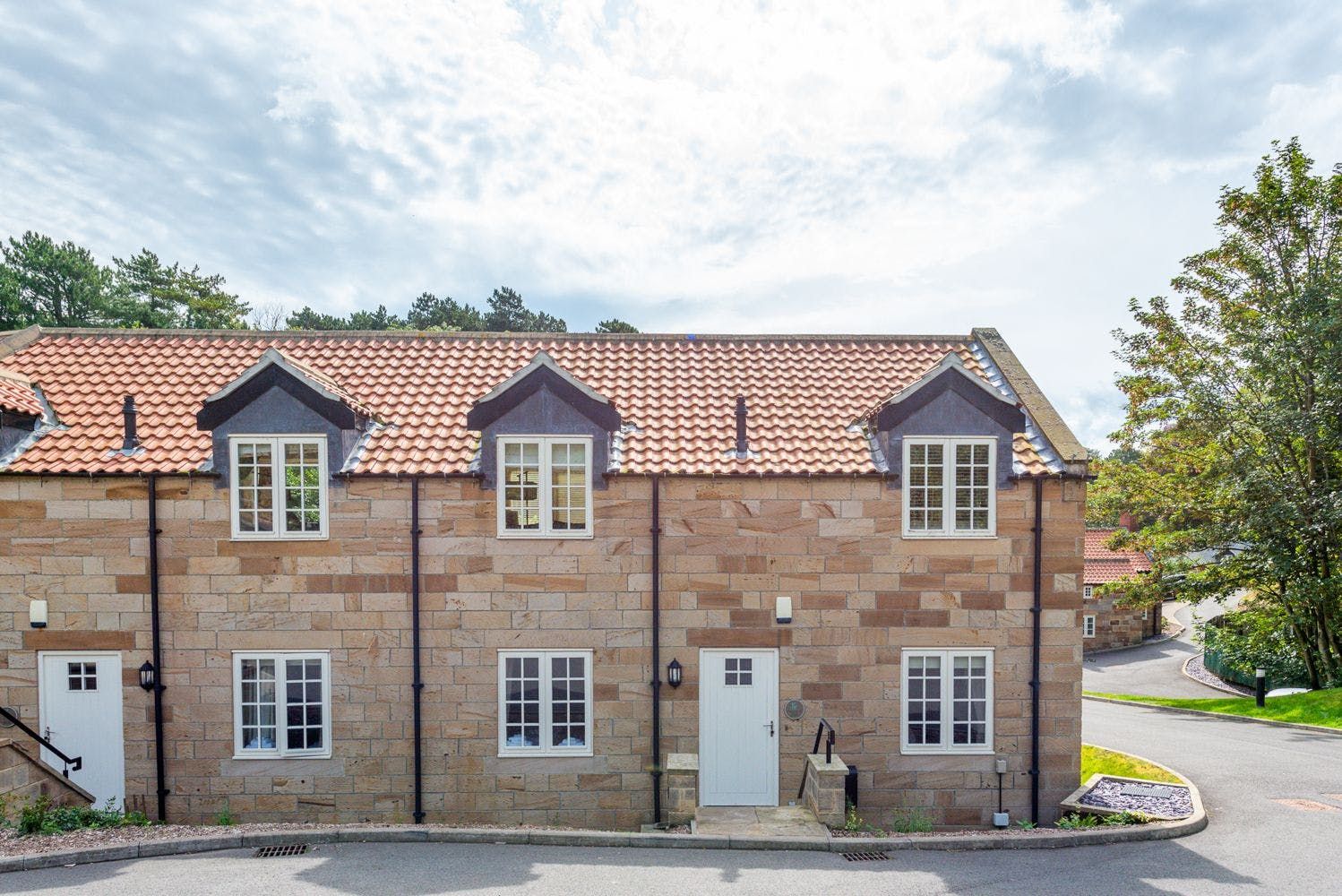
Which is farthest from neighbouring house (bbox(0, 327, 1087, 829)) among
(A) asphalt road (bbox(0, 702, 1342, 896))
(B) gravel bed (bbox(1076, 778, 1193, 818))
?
(A) asphalt road (bbox(0, 702, 1342, 896))

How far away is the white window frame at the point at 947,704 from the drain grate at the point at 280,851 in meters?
9.21

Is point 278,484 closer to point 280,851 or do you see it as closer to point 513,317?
point 280,851

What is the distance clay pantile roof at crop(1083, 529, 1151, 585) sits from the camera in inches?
1634

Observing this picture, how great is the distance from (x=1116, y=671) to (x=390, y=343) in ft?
122

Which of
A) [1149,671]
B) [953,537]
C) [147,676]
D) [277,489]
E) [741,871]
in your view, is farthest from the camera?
[1149,671]

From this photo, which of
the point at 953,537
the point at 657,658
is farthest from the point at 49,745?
the point at 953,537

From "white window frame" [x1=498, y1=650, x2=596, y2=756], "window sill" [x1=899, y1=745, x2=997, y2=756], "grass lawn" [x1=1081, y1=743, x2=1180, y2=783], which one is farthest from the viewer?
"grass lawn" [x1=1081, y1=743, x2=1180, y2=783]

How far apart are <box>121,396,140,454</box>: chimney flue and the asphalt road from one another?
6371 millimetres

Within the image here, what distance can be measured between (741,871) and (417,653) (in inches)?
245

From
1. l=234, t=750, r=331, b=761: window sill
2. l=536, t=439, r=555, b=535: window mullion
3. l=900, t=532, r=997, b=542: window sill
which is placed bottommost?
l=234, t=750, r=331, b=761: window sill

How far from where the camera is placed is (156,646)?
11641mm

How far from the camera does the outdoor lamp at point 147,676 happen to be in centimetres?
1155

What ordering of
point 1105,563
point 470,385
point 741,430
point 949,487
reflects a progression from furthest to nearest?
point 1105,563 → point 470,385 → point 741,430 → point 949,487

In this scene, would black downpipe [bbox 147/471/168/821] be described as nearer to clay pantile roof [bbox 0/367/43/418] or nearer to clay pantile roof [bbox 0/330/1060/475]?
clay pantile roof [bbox 0/330/1060/475]
